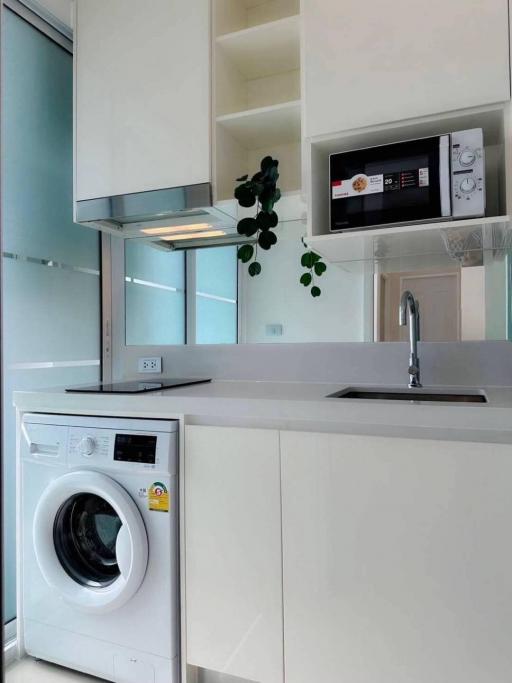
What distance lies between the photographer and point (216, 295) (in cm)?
233

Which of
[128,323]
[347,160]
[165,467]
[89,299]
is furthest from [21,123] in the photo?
[165,467]

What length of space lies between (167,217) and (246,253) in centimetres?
36

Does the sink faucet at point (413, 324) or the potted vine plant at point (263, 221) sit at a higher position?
the potted vine plant at point (263, 221)

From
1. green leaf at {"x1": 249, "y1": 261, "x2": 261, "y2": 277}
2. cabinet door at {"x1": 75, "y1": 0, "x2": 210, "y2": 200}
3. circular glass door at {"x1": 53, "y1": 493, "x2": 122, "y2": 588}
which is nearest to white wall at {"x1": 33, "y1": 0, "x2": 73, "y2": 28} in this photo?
cabinet door at {"x1": 75, "y1": 0, "x2": 210, "y2": 200}

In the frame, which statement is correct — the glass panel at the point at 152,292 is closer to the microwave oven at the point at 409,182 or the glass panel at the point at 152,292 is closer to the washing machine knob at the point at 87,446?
Answer: the washing machine knob at the point at 87,446

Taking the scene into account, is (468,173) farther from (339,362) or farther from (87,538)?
(87,538)

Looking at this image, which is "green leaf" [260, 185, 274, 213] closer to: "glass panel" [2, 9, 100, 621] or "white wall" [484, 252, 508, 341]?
"white wall" [484, 252, 508, 341]

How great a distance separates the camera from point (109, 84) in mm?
2082

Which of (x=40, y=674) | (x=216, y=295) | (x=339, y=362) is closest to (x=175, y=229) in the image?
(x=216, y=295)

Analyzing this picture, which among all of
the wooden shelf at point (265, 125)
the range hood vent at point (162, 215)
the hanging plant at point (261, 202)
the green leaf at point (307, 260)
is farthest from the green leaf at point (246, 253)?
the wooden shelf at point (265, 125)

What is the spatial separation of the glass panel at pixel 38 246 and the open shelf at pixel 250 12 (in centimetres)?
78

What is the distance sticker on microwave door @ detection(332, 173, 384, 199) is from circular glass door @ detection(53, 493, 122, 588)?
1.32 meters

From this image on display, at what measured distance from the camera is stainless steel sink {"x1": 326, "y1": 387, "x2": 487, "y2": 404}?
1.74 meters

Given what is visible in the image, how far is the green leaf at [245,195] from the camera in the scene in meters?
1.92
